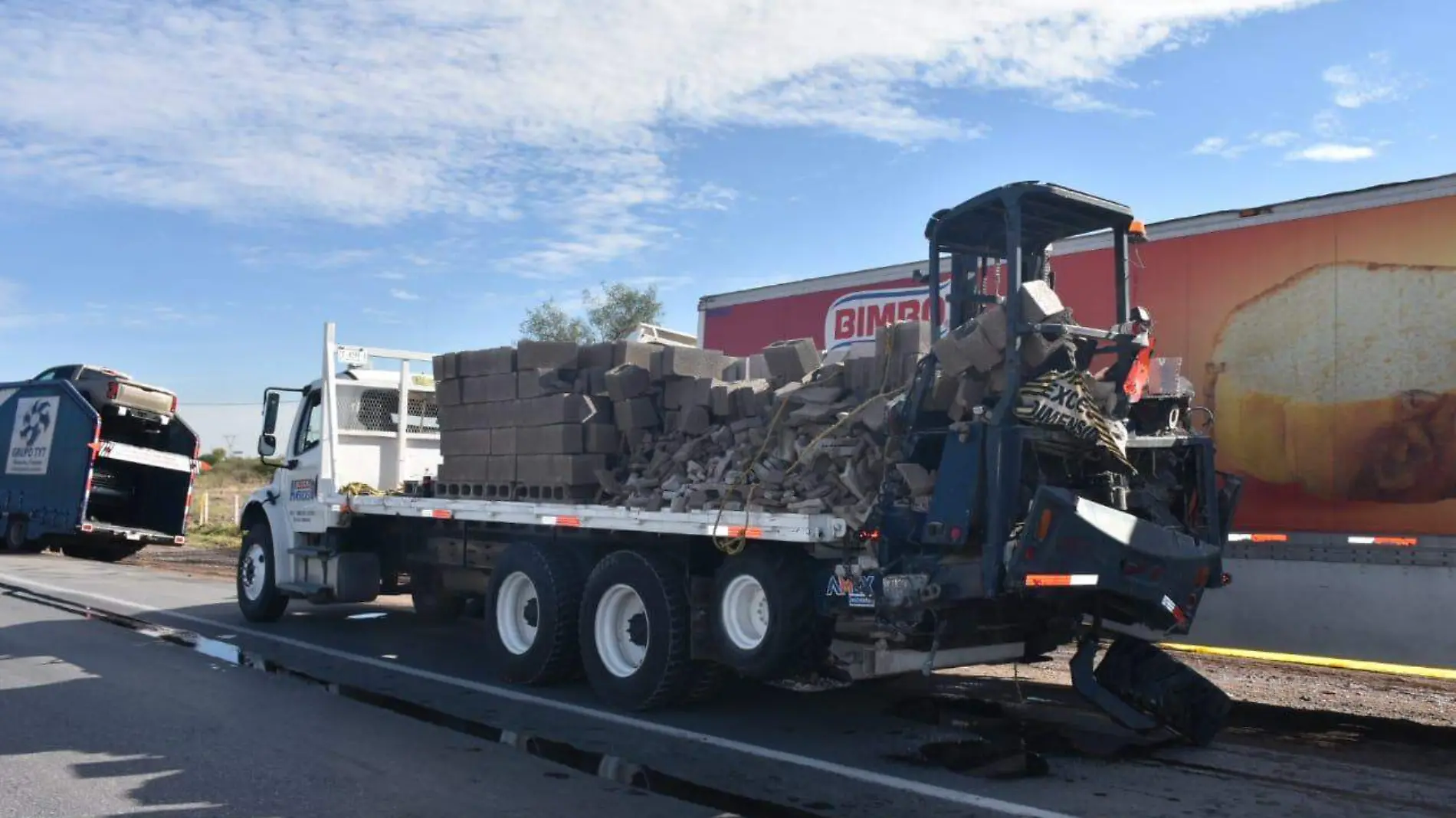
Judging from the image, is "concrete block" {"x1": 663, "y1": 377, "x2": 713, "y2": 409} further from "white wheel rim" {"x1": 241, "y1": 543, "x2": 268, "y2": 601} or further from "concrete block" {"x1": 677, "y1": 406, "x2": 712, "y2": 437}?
"white wheel rim" {"x1": 241, "y1": 543, "x2": 268, "y2": 601}

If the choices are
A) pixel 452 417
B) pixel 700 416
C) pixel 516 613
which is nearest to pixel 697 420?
pixel 700 416

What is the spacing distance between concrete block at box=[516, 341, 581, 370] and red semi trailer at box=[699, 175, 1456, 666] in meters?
4.07

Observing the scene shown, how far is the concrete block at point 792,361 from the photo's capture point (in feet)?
27.7

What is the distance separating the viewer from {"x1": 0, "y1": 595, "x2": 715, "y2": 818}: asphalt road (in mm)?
5668

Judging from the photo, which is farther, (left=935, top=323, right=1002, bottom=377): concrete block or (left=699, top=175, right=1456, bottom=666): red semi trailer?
(left=699, top=175, right=1456, bottom=666): red semi trailer

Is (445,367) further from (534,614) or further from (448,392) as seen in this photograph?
(534,614)

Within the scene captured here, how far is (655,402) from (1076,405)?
3.55 metres

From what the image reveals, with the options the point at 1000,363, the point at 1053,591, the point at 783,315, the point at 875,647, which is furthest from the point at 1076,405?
the point at 783,315

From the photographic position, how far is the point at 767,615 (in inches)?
288

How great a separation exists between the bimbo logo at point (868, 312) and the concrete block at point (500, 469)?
3504 millimetres

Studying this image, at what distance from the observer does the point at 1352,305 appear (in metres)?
8.21

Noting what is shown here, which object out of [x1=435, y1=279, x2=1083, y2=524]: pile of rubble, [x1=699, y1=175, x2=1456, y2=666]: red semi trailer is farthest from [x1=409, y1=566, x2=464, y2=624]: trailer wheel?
[x1=699, y1=175, x2=1456, y2=666]: red semi trailer

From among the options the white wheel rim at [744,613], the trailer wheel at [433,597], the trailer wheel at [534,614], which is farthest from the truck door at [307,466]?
the white wheel rim at [744,613]

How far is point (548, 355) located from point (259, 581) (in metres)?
5.14
